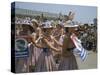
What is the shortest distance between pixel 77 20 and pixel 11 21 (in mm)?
541

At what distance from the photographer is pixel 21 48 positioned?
1733mm

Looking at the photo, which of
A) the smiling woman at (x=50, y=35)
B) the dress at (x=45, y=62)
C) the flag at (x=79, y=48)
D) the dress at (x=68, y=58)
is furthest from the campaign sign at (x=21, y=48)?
the flag at (x=79, y=48)

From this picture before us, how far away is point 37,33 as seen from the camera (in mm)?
1779

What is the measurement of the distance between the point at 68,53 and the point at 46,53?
0.62ft

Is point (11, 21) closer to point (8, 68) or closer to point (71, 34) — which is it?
point (8, 68)

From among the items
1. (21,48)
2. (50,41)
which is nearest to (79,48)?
(50,41)

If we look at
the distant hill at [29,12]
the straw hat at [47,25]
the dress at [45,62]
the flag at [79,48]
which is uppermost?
the distant hill at [29,12]

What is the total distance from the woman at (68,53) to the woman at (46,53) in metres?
0.08

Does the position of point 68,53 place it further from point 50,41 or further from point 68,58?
point 50,41

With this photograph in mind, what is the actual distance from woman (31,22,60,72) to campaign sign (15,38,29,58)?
0.28 ft

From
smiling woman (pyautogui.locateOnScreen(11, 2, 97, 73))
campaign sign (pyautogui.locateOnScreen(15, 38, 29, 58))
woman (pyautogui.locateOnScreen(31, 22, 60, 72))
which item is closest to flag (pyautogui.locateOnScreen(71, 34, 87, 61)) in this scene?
smiling woman (pyautogui.locateOnScreen(11, 2, 97, 73))

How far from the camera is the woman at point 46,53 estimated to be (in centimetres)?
179

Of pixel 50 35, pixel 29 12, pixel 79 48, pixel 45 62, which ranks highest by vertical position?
pixel 29 12

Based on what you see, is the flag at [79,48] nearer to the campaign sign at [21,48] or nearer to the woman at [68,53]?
the woman at [68,53]
